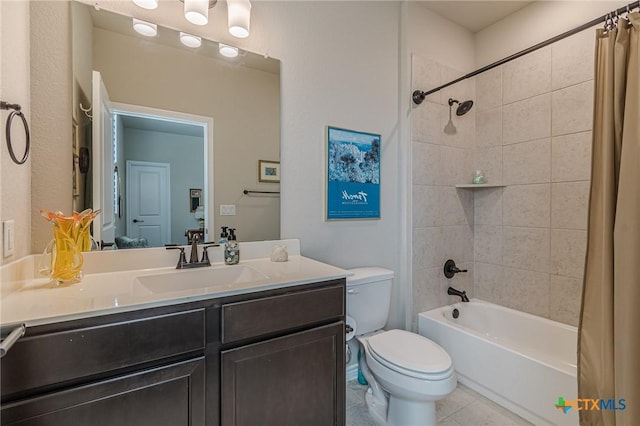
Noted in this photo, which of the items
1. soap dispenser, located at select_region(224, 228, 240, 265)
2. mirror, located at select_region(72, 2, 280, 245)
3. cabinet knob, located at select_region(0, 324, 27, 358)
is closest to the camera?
cabinet knob, located at select_region(0, 324, 27, 358)

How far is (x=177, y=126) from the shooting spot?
143cm

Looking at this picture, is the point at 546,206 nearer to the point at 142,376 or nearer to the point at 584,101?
the point at 584,101

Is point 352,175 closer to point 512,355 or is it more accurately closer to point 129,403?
point 512,355

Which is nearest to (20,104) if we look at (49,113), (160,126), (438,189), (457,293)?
(49,113)

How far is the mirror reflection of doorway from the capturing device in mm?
1333

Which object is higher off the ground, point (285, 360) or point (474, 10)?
point (474, 10)

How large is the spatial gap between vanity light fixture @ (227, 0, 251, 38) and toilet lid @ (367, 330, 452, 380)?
1.82 metres

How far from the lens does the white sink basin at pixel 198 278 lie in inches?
48.7

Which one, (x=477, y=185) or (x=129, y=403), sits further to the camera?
(x=477, y=185)

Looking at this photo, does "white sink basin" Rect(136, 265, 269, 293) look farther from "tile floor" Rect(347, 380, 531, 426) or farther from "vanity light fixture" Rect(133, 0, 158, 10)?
"vanity light fixture" Rect(133, 0, 158, 10)

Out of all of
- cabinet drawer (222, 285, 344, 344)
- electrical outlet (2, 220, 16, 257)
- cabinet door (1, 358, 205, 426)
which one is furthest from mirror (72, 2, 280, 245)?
cabinet door (1, 358, 205, 426)

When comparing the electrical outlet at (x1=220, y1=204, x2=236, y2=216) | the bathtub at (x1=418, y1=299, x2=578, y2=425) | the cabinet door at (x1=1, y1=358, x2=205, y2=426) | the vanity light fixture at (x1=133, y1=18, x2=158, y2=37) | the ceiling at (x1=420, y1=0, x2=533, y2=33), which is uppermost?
the ceiling at (x1=420, y1=0, x2=533, y2=33)

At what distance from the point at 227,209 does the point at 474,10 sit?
2408 millimetres

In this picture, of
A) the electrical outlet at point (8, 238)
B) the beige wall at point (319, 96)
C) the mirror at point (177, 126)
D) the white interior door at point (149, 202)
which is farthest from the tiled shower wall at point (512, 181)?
the electrical outlet at point (8, 238)
